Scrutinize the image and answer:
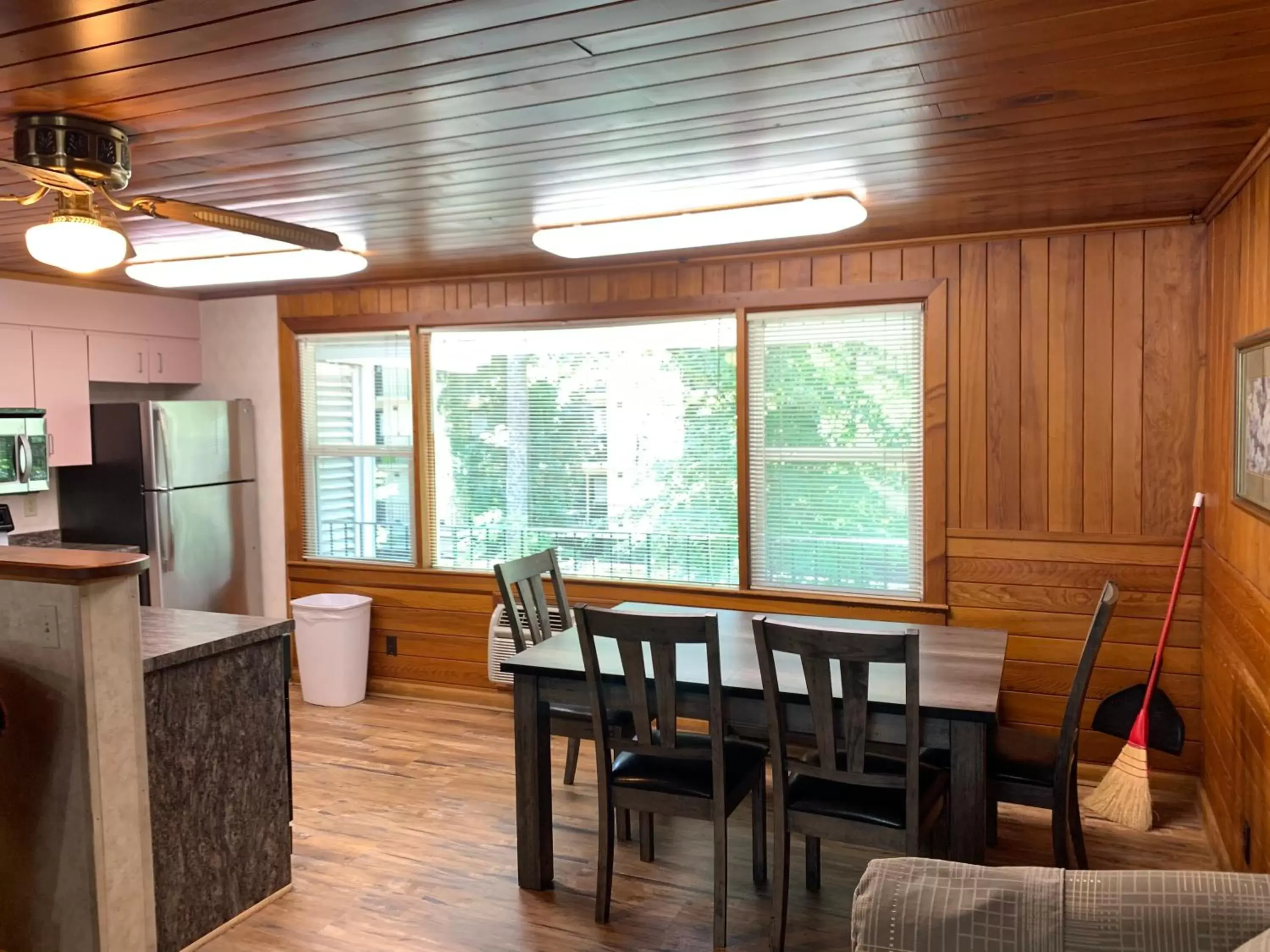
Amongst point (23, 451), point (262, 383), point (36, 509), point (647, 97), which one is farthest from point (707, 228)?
point (36, 509)

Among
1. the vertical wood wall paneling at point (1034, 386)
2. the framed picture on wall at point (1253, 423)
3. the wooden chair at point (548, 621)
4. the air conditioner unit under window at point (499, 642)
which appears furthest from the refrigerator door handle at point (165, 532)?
the framed picture on wall at point (1253, 423)

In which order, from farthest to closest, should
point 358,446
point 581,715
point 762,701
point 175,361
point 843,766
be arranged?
point 175,361 → point 358,446 → point 581,715 → point 762,701 → point 843,766

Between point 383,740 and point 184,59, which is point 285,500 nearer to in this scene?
point 383,740

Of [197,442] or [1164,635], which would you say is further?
[197,442]

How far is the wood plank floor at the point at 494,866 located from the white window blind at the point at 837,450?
1145 mm

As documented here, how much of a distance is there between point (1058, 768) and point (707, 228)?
2.07m

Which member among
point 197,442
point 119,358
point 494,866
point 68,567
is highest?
point 119,358

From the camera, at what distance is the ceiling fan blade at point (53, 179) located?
2248 millimetres

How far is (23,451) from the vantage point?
4.45 m

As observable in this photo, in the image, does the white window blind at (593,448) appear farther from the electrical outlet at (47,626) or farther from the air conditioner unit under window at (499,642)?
the electrical outlet at (47,626)

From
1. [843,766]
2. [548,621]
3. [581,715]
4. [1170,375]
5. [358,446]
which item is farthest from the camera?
[358,446]

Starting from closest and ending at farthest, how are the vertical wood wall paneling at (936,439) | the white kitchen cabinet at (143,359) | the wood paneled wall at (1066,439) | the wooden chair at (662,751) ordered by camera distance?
the wooden chair at (662,751) < the wood paneled wall at (1066,439) < the vertical wood wall paneling at (936,439) < the white kitchen cabinet at (143,359)

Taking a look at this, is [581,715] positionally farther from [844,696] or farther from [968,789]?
[968,789]

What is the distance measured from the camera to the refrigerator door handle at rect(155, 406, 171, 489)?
16.0 ft
